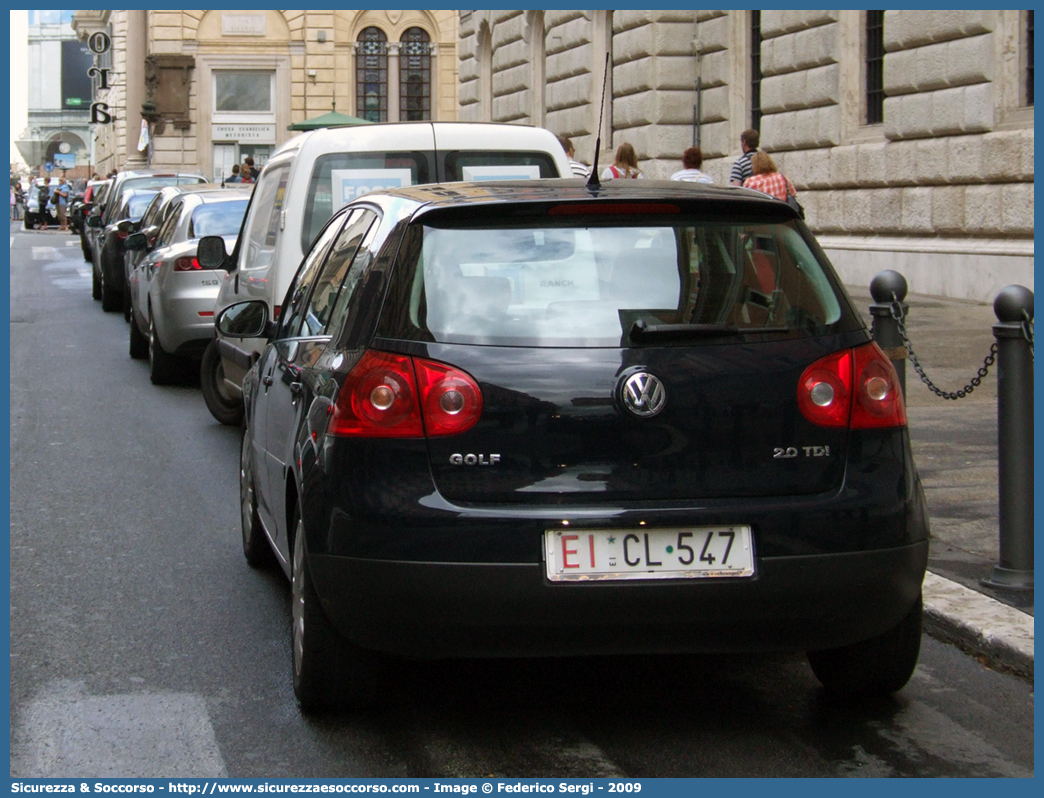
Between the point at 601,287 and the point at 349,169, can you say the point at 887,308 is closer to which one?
the point at 601,287

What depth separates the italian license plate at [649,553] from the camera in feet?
13.4

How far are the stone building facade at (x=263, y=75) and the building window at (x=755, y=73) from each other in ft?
117

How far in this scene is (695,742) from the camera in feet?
14.3

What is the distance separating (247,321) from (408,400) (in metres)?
2.06

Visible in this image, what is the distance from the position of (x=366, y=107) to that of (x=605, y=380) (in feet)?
190

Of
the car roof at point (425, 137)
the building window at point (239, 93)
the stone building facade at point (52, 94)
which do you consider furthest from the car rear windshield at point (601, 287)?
the stone building facade at point (52, 94)

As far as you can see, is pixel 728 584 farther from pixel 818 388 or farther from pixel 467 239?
pixel 467 239

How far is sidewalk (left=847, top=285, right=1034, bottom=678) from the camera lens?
17.5 ft

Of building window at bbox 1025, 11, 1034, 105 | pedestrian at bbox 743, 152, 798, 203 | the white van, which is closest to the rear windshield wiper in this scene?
the white van

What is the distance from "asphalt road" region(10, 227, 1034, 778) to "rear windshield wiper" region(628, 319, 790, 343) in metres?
1.09

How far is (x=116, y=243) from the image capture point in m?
19.9

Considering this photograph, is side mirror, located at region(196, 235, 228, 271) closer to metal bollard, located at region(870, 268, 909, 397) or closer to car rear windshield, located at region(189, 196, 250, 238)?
metal bollard, located at region(870, 268, 909, 397)

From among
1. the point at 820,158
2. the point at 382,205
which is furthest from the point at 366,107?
the point at 382,205

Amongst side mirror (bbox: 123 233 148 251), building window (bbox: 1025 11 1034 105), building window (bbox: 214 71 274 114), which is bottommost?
side mirror (bbox: 123 233 148 251)
